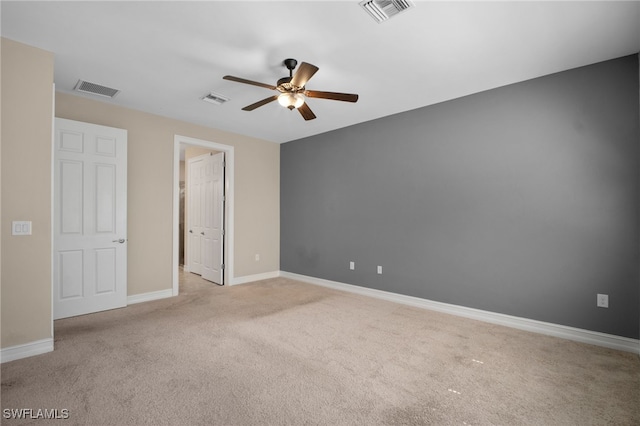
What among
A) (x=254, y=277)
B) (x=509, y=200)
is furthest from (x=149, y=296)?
(x=509, y=200)

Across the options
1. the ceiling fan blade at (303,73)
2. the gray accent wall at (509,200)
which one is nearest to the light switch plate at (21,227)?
the ceiling fan blade at (303,73)

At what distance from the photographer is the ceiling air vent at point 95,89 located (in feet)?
11.3

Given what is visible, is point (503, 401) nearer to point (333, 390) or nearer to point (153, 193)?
point (333, 390)

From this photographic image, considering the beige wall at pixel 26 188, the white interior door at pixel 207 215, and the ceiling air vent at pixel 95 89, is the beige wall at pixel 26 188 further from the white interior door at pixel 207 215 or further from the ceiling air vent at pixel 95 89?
the white interior door at pixel 207 215

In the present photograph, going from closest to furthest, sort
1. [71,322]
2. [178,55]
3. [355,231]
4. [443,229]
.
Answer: [178,55] < [71,322] < [443,229] < [355,231]

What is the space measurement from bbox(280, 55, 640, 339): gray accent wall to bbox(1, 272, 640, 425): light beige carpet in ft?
1.62

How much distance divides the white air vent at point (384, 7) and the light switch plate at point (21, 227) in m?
3.28

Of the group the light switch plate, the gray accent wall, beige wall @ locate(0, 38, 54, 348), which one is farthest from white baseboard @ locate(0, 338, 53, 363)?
the gray accent wall

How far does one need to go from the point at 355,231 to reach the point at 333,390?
303 centimetres

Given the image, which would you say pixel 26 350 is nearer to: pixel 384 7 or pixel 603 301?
pixel 384 7

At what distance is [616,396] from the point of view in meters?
2.12

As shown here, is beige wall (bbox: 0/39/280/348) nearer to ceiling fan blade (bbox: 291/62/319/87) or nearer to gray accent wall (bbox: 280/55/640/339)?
gray accent wall (bbox: 280/55/640/339)

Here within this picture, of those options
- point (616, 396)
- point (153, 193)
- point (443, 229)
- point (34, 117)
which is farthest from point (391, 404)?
point (153, 193)

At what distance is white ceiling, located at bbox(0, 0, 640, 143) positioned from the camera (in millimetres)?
2244
